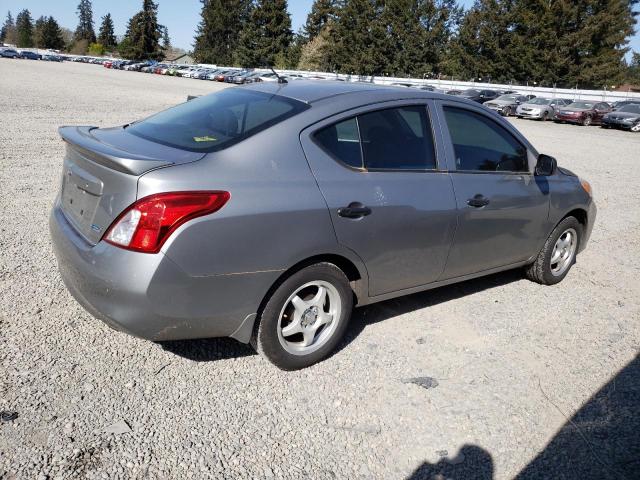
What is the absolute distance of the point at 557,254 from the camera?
5.35m

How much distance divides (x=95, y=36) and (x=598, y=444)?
17116 cm

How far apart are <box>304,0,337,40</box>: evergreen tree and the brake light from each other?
323 ft

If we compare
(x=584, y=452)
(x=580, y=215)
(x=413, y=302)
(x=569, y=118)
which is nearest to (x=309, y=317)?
(x=413, y=302)

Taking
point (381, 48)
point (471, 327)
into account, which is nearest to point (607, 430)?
point (471, 327)

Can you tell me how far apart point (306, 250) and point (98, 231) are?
3.74 ft

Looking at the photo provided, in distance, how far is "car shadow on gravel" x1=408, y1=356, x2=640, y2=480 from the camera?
2814mm

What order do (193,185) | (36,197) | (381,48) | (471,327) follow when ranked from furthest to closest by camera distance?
(381,48) < (36,197) < (471,327) < (193,185)

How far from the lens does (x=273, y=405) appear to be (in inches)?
125

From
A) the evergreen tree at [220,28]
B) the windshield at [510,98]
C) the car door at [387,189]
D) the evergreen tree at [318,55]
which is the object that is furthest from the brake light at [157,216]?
the evergreen tree at [220,28]

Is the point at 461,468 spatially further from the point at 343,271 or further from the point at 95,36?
the point at 95,36

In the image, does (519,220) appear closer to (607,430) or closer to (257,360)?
(607,430)

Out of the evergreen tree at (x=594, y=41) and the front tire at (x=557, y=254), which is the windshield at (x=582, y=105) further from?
the evergreen tree at (x=594, y=41)

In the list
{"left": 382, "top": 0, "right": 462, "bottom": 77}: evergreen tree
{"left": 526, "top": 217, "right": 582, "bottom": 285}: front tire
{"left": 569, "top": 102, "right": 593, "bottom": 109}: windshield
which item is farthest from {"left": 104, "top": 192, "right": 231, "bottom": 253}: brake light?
{"left": 382, "top": 0, "right": 462, "bottom": 77}: evergreen tree

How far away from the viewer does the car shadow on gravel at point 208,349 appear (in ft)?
11.9
